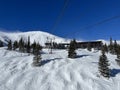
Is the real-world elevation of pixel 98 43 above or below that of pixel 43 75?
above

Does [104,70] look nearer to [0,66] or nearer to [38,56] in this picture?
[38,56]

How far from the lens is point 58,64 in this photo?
57.7m

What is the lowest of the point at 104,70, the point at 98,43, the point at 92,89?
the point at 92,89

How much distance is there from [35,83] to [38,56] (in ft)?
50.0

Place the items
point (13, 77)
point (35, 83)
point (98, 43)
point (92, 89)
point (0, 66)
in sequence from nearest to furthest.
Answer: point (92, 89)
point (35, 83)
point (13, 77)
point (0, 66)
point (98, 43)

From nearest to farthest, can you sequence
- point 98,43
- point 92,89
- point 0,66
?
point 92,89 < point 0,66 < point 98,43

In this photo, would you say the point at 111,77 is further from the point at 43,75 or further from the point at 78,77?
the point at 43,75

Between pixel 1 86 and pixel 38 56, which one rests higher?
pixel 38 56

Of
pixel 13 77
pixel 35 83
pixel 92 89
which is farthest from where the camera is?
pixel 13 77

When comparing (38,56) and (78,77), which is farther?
(38,56)

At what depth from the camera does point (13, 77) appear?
1785 inches

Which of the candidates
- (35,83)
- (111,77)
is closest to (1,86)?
(35,83)

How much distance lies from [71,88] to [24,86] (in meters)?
10.2

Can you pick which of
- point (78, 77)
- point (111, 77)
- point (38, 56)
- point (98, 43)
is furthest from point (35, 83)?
point (98, 43)
